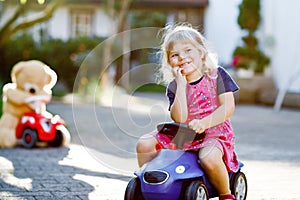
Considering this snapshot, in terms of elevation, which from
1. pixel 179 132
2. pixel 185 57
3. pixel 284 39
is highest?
pixel 185 57

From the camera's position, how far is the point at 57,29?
2184 centimetres

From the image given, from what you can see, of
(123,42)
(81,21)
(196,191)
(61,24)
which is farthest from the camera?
(81,21)

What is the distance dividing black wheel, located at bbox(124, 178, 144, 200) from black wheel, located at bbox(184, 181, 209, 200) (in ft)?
0.94

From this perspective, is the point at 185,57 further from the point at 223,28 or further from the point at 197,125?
the point at 223,28

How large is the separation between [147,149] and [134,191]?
0.27 meters

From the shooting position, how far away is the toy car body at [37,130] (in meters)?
5.88

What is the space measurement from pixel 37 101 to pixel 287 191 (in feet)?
9.67

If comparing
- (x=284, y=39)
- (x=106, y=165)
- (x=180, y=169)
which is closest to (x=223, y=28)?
(x=284, y=39)

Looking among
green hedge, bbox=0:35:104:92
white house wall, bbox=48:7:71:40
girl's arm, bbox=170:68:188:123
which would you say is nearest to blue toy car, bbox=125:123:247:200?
girl's arm, bbox=170:68:188:123

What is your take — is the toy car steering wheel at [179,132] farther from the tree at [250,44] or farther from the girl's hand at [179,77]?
the tree at [250,44]

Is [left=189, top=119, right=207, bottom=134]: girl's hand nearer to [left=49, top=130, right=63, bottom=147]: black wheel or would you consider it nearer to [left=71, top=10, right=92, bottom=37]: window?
[left=49, top=130, right=63, bottom=147]: black wheel

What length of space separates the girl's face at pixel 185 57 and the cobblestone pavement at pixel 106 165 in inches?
11.5

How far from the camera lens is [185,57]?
336 centimetres

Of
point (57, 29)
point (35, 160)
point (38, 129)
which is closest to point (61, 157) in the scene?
point (35, 160)
